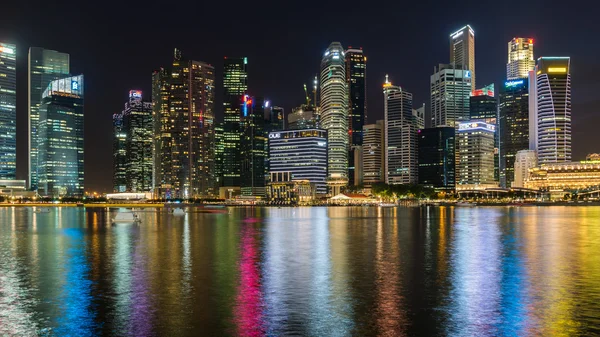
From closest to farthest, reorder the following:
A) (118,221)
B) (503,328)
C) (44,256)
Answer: (503,328), (44,256), (118,221)

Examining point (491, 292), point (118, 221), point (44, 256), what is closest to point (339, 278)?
point (491, 292)

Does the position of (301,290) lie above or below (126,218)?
above

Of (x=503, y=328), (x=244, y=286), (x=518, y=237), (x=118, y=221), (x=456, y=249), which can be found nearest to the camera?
(x=503, y=328)

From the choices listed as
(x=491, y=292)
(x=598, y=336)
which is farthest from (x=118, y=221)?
(x=598, y=336)

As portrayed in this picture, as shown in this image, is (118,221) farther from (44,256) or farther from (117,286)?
(117,286)

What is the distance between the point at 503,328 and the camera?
73.8ft

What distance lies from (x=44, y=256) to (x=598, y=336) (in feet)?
145

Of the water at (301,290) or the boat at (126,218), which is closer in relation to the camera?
the water at (301,290)

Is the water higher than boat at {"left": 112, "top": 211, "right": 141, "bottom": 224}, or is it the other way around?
the water

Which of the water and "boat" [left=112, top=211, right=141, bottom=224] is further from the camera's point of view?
"boat" [left=112, top=211, right=141, bottom=224]

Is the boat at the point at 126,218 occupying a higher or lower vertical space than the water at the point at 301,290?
lower

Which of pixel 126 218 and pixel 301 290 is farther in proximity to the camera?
pixel 126 218

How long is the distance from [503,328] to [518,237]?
4912 centimetres

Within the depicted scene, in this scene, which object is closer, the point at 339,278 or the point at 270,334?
the point at 270,334
